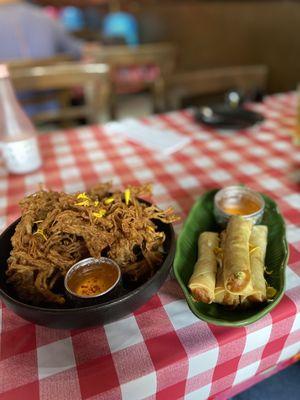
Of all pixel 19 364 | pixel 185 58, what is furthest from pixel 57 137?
pixel 185 58

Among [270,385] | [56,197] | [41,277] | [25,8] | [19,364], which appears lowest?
[270,385]

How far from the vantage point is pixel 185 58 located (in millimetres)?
4609

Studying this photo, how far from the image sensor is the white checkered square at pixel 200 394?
2.15 ft

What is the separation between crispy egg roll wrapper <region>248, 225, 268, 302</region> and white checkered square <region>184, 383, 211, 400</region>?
0.22 m

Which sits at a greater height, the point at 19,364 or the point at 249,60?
the point at 249,60

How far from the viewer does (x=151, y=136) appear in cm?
153

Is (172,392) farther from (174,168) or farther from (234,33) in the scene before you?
(234,33)

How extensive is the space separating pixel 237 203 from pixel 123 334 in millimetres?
510

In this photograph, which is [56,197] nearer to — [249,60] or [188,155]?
[188,155]

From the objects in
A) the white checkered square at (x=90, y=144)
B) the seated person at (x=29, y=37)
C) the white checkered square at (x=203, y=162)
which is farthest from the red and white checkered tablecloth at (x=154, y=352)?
the seated person at (x=29, y=37)

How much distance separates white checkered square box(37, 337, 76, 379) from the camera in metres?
0.59

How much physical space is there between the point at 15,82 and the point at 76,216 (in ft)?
4.95

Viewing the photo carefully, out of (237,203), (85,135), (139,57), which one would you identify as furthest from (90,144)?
(139,57)

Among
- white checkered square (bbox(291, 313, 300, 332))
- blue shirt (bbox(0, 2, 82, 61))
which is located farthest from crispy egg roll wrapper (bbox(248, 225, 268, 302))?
blue shirt (bbox(0, 2, 82, 61))
